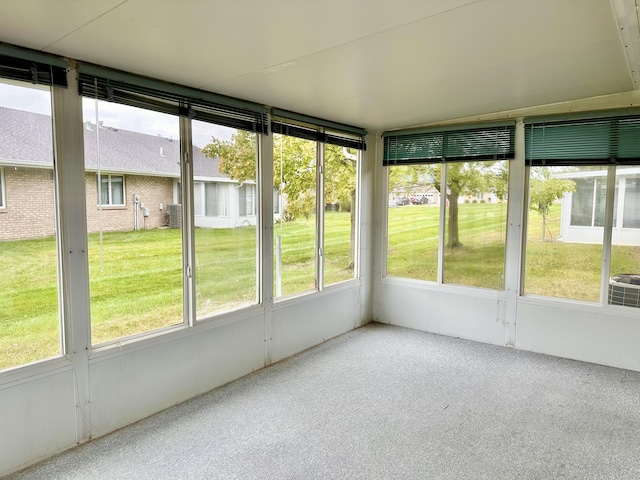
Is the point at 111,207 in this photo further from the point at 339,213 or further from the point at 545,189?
the point at 545,189

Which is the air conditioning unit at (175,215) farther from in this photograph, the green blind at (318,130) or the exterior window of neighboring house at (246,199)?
the green blind at (318,130)


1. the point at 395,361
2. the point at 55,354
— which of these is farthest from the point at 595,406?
the point at 55,354

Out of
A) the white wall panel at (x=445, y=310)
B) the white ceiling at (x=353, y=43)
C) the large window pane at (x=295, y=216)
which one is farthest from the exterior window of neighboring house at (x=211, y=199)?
the white wall panel at (x=445, y=310)

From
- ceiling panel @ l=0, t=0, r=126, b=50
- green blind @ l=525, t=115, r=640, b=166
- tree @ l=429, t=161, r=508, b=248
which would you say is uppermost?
ceiling panel @ l=0, t=0, r=126, b=50

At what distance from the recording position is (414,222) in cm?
474

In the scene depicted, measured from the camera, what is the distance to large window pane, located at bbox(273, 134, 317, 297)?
374 centimetres

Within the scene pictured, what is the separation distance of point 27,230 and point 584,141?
4.41 metres

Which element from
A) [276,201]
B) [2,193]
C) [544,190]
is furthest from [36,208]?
[544,190]

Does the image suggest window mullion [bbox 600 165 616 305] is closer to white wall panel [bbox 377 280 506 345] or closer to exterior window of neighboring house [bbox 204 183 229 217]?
white wall panel [bbox 377 280 506 345]

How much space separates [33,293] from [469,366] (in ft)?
11.3

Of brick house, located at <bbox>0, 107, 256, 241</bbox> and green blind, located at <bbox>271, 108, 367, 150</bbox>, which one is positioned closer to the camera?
brick house, located at <bbox>0, 107, 256, 241</bbox>

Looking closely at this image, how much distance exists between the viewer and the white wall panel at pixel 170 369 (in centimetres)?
252

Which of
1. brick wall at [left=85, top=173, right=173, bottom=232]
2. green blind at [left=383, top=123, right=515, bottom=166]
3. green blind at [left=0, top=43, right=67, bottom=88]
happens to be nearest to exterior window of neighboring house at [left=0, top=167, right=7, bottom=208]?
brick wall at [left=85, top=173, right=173, bottom=232]

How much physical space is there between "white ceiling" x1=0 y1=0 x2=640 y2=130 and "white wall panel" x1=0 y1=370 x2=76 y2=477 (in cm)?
186
